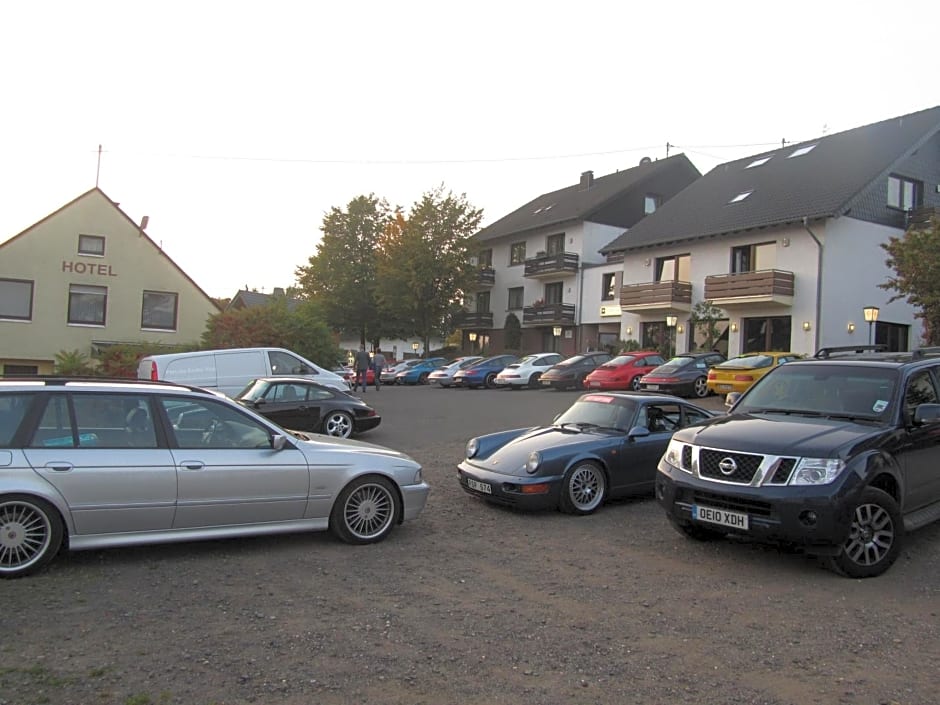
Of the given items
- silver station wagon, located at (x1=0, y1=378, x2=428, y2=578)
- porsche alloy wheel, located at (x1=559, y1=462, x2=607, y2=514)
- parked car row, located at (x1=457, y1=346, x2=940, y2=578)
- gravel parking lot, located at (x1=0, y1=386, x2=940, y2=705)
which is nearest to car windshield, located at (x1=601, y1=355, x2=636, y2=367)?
parked car row, located at (x1=457, y1=346, x2=940, y2=578)

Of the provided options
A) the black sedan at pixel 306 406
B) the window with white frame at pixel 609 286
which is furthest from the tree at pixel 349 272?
the black sedan at pixel 306 406

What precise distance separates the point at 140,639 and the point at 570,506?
179 inches

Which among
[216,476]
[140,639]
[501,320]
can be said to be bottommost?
[140,639]

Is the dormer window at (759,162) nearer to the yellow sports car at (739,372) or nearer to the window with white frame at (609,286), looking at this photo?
the window with white frame at (609,286)

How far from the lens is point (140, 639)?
13.5 feet

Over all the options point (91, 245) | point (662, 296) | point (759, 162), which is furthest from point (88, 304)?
point (759, 162)

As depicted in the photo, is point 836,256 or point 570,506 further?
point 836,256

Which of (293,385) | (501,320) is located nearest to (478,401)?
(293,385)

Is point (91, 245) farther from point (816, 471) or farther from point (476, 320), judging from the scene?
A: point (816, 471)

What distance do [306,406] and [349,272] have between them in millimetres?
39891

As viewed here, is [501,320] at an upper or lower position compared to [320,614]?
upper

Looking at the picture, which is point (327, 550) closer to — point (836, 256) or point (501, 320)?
point (836, 256)

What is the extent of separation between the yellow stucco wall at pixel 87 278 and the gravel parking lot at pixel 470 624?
25157 mm

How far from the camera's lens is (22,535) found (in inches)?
201
